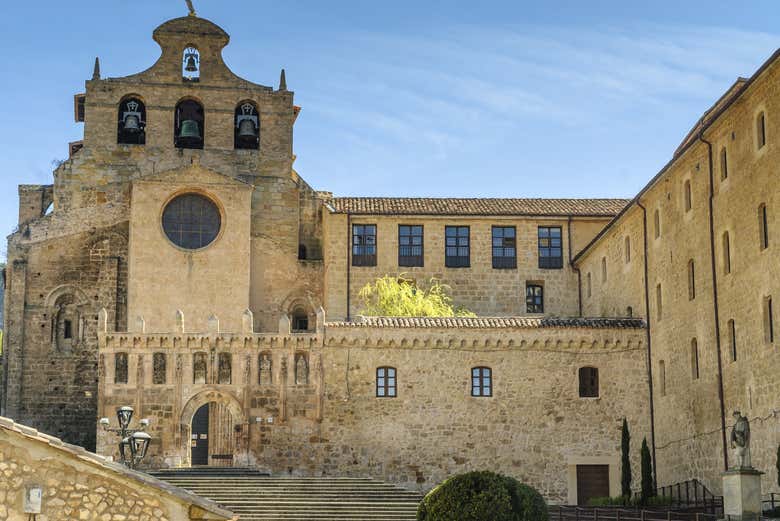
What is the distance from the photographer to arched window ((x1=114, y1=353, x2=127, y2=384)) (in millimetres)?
48031

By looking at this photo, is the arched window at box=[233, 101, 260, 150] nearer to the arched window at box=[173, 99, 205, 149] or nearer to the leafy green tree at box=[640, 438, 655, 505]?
the arched window at box=[173, 99, 205, 149]

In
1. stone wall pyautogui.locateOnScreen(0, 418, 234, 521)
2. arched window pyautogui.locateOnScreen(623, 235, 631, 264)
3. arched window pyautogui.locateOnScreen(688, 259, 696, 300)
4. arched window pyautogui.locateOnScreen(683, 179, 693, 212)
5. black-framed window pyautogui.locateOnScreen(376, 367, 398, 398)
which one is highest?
arched window pyautogui.locateOnScreen(683, 179, 693, 212)

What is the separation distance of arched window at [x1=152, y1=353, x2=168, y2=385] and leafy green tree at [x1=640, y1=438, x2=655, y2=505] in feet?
57.5

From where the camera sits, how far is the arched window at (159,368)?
4812cm

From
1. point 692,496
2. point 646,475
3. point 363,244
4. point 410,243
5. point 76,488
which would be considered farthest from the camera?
point 410,243

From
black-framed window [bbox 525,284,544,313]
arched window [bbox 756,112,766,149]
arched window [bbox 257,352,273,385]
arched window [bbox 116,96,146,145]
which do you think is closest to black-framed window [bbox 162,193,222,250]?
arched window [bbox 116,96,146,145]

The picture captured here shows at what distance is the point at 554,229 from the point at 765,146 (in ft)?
73.5

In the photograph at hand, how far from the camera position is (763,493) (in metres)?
35.9

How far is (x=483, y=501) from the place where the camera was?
30.5m

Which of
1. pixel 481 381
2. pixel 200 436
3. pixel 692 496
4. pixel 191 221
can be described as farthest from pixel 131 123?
pixel 692 496

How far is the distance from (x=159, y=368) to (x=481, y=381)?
11.9 metres

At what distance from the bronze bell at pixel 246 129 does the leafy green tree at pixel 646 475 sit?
2512 centimetres

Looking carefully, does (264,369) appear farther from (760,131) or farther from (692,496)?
(760,131)

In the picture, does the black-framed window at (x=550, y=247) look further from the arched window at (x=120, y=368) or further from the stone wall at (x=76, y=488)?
the stone wall at (x=76, y=488)
